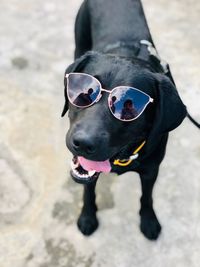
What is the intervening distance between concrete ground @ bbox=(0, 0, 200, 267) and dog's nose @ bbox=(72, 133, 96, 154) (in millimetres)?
920

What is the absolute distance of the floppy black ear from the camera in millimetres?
2396

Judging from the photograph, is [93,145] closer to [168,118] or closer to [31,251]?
[168,118]

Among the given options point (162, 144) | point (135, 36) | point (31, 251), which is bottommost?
point (31, 251)

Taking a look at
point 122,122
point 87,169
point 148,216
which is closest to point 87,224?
point 148,216

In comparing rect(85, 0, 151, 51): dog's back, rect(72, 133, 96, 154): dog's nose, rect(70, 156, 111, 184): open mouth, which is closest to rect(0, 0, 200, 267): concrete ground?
rect(70, 156, 111, 184): open mouth

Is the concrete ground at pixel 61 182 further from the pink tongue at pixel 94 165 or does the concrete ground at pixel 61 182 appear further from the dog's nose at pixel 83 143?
the dog's nose at pixel 83 143

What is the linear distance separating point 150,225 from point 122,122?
0.93 m

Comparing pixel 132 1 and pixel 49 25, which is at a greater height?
pixel 132 1

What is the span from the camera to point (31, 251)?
298 centimetres

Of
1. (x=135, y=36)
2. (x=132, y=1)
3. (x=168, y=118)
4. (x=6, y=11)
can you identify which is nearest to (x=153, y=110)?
(x=168, y=118)

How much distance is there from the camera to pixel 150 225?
3.05m

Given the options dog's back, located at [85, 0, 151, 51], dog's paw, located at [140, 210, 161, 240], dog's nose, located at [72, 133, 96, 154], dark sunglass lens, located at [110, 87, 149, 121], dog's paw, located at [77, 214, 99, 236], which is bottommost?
dog's paw, located at [140, 210, 161, 240]

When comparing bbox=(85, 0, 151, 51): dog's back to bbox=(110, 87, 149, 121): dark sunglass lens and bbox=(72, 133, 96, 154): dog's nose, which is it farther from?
bbox=(72, 133, 96, 154): dog's nose

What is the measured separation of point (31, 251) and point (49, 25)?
7.35 ft
